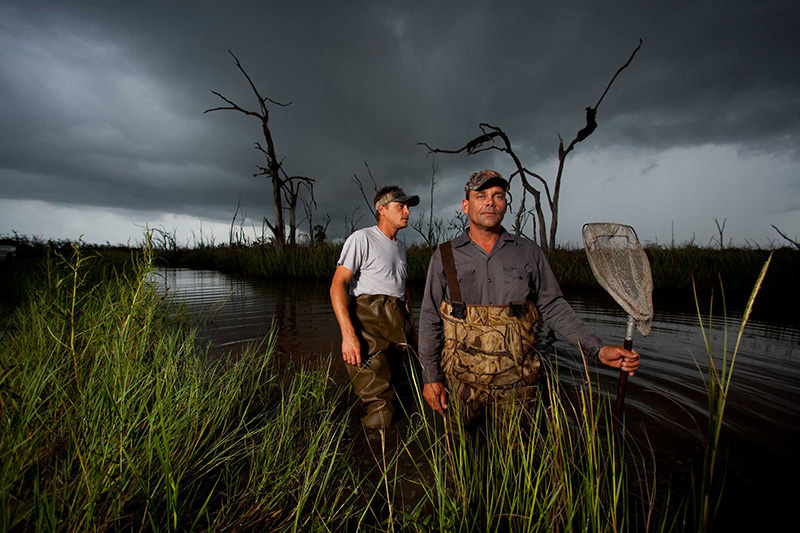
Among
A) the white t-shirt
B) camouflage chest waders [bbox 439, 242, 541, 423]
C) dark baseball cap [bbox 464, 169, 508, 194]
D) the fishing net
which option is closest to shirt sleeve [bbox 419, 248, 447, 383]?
camouflage chest waders [bbox 439, 242, 541, 423]

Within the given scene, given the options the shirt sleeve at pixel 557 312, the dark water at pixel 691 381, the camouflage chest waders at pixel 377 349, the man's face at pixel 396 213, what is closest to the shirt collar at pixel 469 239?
the shirt sleeve at pixel 557 312

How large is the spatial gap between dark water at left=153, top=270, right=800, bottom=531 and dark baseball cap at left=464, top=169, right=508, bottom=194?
163 centimetres

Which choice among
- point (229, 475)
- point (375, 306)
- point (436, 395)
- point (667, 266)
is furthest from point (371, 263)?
point (667, 266)

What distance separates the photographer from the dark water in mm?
2521

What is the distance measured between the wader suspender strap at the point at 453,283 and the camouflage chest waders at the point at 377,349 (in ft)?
2.54

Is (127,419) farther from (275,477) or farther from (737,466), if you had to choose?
(737,466)

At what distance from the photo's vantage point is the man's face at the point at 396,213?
3316 mm

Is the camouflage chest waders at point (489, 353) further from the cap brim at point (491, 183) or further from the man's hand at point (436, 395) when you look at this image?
the cap brim at point (491, 183)

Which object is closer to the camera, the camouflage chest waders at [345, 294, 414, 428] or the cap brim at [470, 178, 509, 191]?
the cap brim at [470, 178, 509, 191]

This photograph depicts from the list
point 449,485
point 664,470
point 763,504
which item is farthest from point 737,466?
point 449,485

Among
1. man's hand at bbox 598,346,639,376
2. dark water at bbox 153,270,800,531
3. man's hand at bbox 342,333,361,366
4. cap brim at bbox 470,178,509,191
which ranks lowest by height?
dark water at bbox 153,270,800,531

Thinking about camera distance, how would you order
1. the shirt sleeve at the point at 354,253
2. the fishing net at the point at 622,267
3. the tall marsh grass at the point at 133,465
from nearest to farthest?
the tall marsh grass at the point at 133,465 < the fishing net at the point at 622,267 < the shirt sleeve at the point at 354,253

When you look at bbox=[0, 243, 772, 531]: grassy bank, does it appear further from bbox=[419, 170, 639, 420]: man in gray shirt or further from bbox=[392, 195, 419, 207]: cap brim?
bbox=[392, 195, 419, 207]: cap brim

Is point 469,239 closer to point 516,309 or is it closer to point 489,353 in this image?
point 516,309
